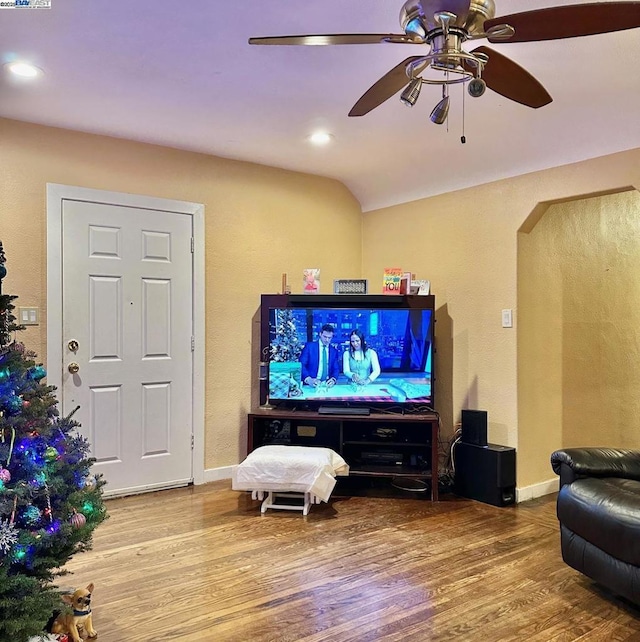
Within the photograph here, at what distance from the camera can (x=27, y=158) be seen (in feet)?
11.0

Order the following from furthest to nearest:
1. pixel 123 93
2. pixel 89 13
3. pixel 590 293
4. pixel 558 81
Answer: pixel 590 293 → pixel 123 93 → pixel 558 81 → pixel 89 13

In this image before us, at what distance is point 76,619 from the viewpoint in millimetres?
1972

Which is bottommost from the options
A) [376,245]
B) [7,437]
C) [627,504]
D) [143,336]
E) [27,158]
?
[627,504]

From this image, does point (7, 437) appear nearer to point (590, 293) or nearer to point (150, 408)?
point (150, 408)

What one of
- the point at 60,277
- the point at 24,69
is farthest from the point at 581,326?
the point at 24,69

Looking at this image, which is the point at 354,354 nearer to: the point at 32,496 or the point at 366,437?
the point at 366,437

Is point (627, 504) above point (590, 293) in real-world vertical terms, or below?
below

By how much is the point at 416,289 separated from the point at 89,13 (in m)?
2.75

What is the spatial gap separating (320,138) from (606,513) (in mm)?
2615

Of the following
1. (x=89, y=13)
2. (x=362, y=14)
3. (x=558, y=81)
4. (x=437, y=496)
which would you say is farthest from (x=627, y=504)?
(x=89, y=13)

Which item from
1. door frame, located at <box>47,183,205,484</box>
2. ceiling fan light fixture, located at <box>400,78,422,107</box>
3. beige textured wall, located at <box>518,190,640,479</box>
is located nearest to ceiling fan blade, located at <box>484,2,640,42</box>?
ceiling fan light fixture, located at <box>400,78,422,107</box>

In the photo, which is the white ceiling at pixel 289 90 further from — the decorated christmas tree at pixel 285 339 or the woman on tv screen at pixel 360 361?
the woman on tv screen at pixel 360 361

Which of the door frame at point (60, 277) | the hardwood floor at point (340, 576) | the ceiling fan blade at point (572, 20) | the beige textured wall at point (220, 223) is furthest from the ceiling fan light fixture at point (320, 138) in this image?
the hardwood floor at point (340, 576)

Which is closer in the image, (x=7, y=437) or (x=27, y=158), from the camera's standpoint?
(x=7, y=437)
